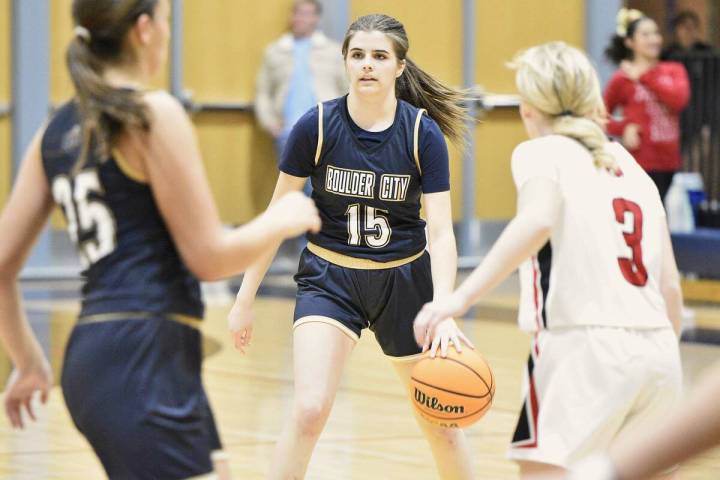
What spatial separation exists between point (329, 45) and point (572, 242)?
893 cm

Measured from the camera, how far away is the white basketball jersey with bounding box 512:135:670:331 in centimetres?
373

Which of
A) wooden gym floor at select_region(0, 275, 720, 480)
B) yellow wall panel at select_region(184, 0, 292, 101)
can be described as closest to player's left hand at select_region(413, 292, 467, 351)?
wooden gym floor at select_region(0, 275, 720, 480)

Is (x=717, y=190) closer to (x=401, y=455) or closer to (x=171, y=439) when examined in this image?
(x=401, y=455)

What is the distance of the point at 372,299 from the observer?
479 centimetres

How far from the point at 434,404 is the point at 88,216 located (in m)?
1.78

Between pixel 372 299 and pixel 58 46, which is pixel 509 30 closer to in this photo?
pixel 58 46

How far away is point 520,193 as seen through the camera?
3.75 meters

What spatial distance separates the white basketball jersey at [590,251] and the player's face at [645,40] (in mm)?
6888

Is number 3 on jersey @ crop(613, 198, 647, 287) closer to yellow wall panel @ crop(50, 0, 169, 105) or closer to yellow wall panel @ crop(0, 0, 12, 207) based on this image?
yellow wall panel @ crop(50, 0, 169, 105)

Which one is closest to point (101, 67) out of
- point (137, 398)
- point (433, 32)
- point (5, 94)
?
point (137, 398)

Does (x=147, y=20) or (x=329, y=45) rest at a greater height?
(x=147, y=20)

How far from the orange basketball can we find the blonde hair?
90 centimetres

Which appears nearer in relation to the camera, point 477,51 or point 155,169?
point 155,169

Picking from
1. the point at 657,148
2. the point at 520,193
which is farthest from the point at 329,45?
the point at 520,193
